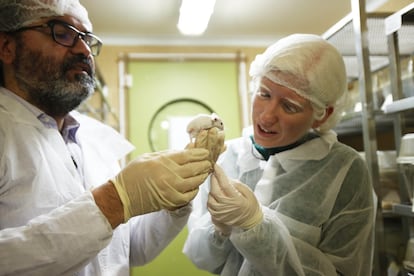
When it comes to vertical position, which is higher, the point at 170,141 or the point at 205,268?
the point at 170,141

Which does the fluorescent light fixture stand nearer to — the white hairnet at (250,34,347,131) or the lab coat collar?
the white hairnet at (250,34,347,131)

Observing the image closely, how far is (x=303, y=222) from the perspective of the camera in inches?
34.8

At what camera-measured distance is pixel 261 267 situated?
824 mm

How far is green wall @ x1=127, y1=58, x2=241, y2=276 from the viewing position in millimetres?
2721

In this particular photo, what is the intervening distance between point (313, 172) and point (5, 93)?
2.88 ft

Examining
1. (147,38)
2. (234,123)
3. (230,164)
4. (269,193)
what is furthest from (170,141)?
(269,193)

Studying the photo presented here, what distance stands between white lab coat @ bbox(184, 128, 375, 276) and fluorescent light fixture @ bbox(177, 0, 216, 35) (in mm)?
1205

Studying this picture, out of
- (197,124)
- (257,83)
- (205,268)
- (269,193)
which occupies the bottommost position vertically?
(205,268)

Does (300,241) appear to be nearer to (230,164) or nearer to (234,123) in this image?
(230,164)

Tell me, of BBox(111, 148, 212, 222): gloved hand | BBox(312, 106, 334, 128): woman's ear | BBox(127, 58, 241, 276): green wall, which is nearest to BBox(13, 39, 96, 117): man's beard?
BBox(111, 148, 212, 222): gloved hand

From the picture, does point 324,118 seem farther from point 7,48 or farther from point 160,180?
point 7,48

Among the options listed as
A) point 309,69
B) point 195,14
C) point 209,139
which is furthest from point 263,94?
point 195,14

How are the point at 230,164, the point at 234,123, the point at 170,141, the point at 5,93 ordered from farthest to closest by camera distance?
1. the point at 234,123
2. the point at 170,141
3. the point at 230,164
4. the point at 5,93

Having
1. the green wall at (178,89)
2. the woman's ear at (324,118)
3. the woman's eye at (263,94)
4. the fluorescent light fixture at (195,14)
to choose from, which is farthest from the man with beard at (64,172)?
the green wall at (178,89)
